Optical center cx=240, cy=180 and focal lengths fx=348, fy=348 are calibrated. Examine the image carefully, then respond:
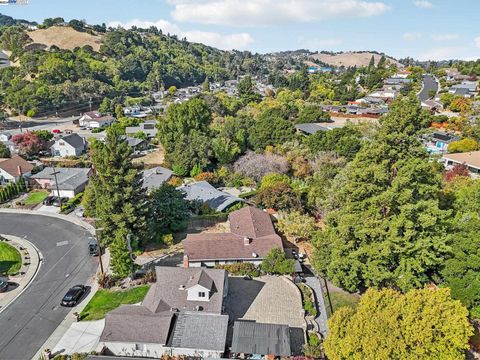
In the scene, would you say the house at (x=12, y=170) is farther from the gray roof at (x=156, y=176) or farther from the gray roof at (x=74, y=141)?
the gray roof at (x=156, y=176)

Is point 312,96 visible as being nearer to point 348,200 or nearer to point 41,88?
point 41,88

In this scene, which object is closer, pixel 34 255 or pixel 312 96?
pixel 34 255

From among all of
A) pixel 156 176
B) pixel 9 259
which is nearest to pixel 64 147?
pixel 156 176

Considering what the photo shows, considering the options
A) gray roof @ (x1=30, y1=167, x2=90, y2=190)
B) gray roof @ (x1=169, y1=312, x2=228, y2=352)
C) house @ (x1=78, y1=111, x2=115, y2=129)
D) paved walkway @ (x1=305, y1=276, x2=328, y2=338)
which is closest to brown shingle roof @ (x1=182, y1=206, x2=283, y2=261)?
paved walkway @ (x1=305, y1=276, x2=328, y2=338)

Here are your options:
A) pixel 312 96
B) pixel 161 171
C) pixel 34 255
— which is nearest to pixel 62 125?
pixel 161 171

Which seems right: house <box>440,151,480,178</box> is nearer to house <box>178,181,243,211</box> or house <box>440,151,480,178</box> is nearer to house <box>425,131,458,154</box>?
house <box>425,131,458,154</box>

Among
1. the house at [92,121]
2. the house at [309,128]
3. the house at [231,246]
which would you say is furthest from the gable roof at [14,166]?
the house at [309,128]

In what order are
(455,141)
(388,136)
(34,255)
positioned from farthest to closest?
Answer: (455,141), (34,255), (388,136)
